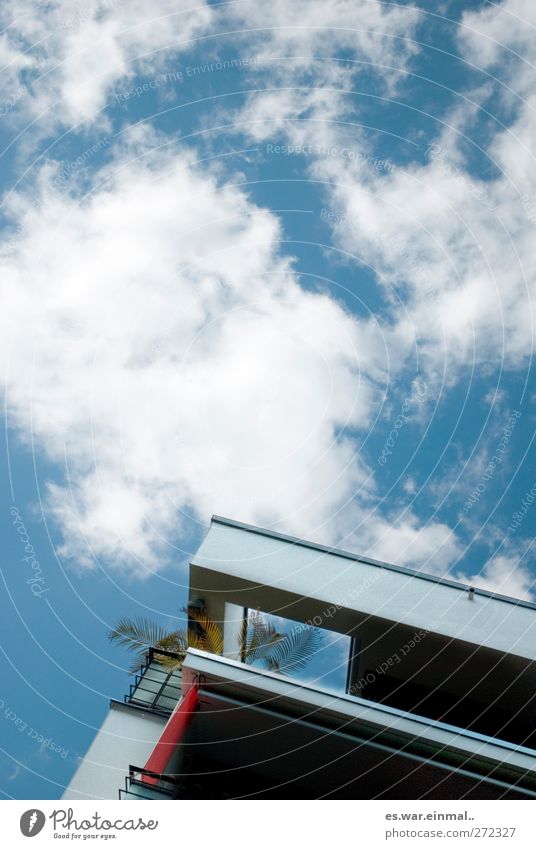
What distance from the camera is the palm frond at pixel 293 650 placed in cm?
1382

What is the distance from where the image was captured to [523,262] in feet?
56.2

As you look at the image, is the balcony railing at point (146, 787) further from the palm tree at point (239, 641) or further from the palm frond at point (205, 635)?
the palm frond at point (205, 635)

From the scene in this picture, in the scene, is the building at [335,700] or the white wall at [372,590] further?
the white wall at [372,590]

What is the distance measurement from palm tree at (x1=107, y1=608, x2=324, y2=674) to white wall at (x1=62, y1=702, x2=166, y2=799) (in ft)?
4.39

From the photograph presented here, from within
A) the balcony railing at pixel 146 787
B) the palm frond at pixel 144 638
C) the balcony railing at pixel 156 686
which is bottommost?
the balcony railing at pixel 146 787

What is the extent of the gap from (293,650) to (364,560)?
98.1 inches

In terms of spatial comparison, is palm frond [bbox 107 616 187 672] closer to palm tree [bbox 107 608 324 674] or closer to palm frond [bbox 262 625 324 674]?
palm tree [bbox 107 608 324 674]

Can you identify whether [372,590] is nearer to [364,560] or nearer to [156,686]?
[364,560]

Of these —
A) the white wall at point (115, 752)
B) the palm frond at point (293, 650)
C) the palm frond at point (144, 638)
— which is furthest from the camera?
the palm frond at point (144, 638)

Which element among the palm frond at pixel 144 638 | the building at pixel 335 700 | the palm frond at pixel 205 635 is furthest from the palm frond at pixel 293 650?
the palm frond at pixel 144 638

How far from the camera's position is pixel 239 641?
14.7 meters

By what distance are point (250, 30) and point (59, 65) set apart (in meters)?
5.04

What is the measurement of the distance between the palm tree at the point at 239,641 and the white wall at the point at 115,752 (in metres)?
1.34

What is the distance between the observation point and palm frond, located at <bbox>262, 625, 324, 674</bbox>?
1382 cm
